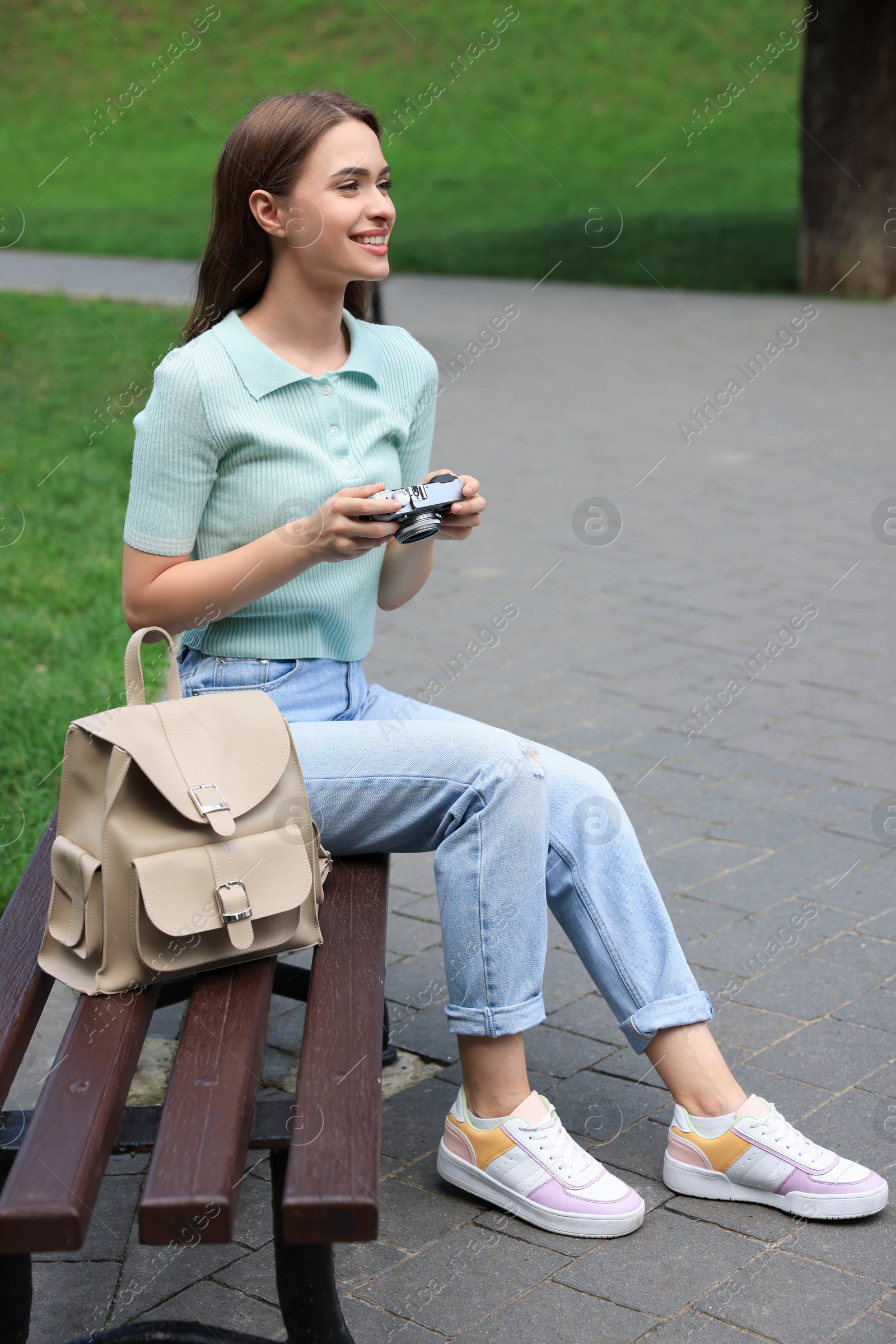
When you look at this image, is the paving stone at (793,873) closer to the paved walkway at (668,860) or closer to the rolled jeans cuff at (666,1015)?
the paved walkway at (668,860)

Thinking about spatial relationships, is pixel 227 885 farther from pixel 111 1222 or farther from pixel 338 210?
pixel 338 210

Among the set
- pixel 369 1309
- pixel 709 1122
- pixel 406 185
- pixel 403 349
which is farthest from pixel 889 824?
pixel 406 185

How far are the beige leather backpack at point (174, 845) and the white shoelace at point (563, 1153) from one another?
57cm

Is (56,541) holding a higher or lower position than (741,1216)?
higher

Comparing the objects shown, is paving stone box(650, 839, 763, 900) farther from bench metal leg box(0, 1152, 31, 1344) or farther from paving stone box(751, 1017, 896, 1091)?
bench metal leg box(0, 1152, 31, 1344)

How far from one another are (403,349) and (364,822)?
93 centimetres

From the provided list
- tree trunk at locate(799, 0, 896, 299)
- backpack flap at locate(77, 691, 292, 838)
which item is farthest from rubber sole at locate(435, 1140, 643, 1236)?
tree trunk at locate(799, 0, 896, 299)

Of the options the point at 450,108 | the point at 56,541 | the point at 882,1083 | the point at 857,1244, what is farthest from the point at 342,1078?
the point at 450,108

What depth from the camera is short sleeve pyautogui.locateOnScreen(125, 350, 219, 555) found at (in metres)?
2.40

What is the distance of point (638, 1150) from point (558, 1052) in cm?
37

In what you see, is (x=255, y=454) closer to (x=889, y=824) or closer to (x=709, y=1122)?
(x=709, y=1122)

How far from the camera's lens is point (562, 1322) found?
84.3 inches

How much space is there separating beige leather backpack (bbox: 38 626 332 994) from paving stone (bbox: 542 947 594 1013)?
1.14 meters

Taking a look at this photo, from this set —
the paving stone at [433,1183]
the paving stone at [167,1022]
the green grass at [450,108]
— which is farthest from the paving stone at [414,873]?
the green grass at [450,108]
